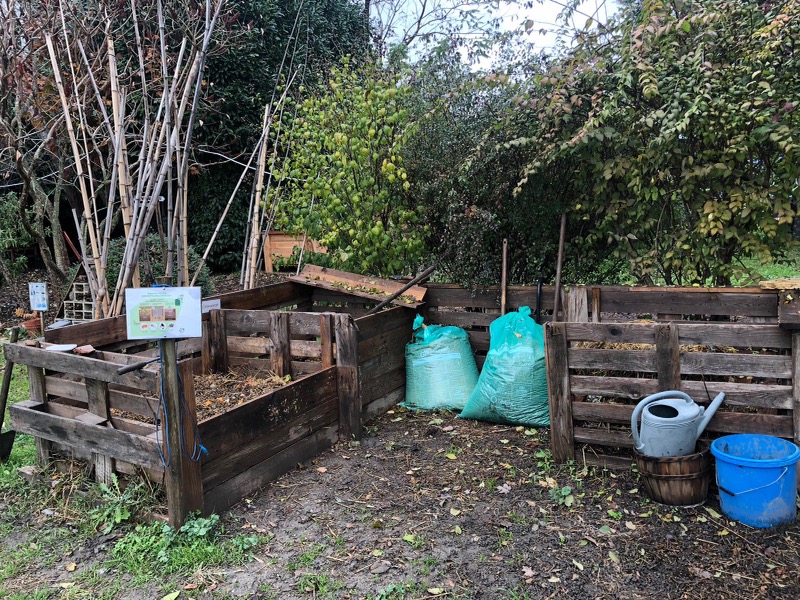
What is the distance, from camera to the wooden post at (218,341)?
460cm

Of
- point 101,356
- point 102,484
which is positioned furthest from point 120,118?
point 102,484

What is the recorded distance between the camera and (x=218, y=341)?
463 cm

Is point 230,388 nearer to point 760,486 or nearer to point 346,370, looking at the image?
point 346,370

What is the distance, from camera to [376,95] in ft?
16.3

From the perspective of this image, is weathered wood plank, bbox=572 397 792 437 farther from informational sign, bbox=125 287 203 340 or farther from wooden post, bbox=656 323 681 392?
informational sign, bbox=125 287 203 340

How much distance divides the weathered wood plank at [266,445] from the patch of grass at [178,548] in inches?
9.4

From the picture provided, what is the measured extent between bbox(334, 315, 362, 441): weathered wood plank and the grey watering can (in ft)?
5.95

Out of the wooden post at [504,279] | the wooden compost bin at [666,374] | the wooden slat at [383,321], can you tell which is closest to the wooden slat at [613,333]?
Answer: the wooden compost bin at [666,374]

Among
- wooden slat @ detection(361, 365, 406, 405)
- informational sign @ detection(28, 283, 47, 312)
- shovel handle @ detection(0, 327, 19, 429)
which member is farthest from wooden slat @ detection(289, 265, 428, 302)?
shovel handle @ detection(0, 327, 19, 429)

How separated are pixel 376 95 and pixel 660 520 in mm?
3718

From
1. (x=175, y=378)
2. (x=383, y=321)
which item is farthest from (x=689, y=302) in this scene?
(x=175, y=378)

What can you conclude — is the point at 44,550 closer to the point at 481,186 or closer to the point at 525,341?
the point at 525,341

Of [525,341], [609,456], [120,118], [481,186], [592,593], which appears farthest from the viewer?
[481,186]

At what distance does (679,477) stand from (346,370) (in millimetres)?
2134
